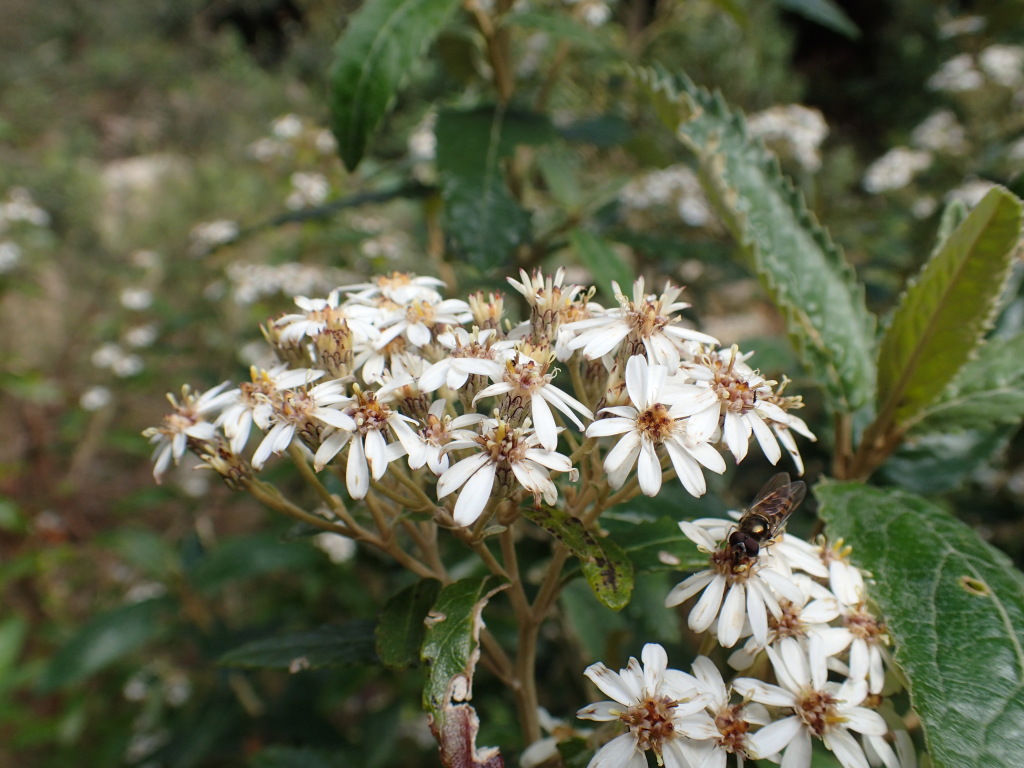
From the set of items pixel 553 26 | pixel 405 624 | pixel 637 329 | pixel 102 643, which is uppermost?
pixel 553 26

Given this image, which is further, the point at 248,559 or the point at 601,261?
the point at 248,559

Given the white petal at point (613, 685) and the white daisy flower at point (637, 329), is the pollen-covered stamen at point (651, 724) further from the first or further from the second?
the white daisy flower at point (637, 329)

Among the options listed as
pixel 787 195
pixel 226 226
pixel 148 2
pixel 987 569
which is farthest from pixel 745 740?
pixel 148 2

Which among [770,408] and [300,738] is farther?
[300,738]

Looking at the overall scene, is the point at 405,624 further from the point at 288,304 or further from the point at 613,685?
the point at 288,304

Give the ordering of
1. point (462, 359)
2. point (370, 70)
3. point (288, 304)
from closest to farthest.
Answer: point (462, 359)
point (370, 70)
point (288, 304)

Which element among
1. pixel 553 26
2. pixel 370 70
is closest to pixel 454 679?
pixel 370 70

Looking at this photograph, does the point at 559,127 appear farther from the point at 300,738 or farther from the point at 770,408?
the point at 300,738
